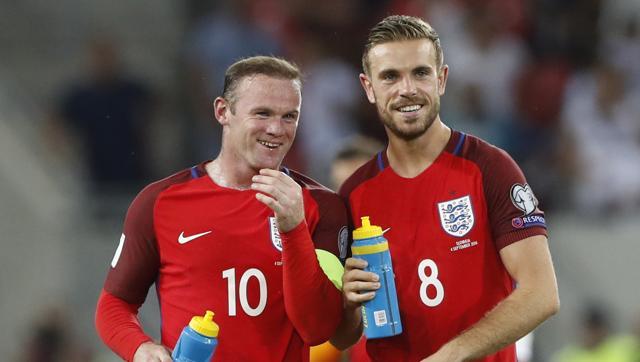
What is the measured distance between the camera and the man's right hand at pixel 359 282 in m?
4.50

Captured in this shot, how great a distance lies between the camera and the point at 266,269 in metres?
4.74

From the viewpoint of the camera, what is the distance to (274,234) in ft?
15.7

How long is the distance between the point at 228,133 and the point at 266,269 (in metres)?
0.57

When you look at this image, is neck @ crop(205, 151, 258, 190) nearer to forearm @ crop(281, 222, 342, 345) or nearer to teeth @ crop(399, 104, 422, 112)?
forearm @ crop(281, 222, 342, 345)

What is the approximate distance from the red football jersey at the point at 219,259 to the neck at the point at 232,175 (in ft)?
0.10

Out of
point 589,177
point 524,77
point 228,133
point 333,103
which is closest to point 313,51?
point 333,103

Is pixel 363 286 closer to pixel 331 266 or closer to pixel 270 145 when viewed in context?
pixel 331 266

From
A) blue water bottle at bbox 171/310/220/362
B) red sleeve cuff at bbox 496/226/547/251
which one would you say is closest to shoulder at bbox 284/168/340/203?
red sleeve cuff at bbox 496/226/547/251

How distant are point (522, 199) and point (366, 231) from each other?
0.62 meters

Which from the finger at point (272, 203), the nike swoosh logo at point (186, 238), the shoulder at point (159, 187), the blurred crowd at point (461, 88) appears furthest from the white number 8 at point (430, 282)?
the blurred crowd at point (461, 88)

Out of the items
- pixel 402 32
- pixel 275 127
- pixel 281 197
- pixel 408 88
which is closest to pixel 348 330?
pixel 281 197

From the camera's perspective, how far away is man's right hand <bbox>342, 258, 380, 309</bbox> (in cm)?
450

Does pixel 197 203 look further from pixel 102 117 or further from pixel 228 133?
pixel 102 117

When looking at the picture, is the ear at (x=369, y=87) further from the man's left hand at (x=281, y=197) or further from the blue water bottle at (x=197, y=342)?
the blue water bottle at (x=197, y=342)
